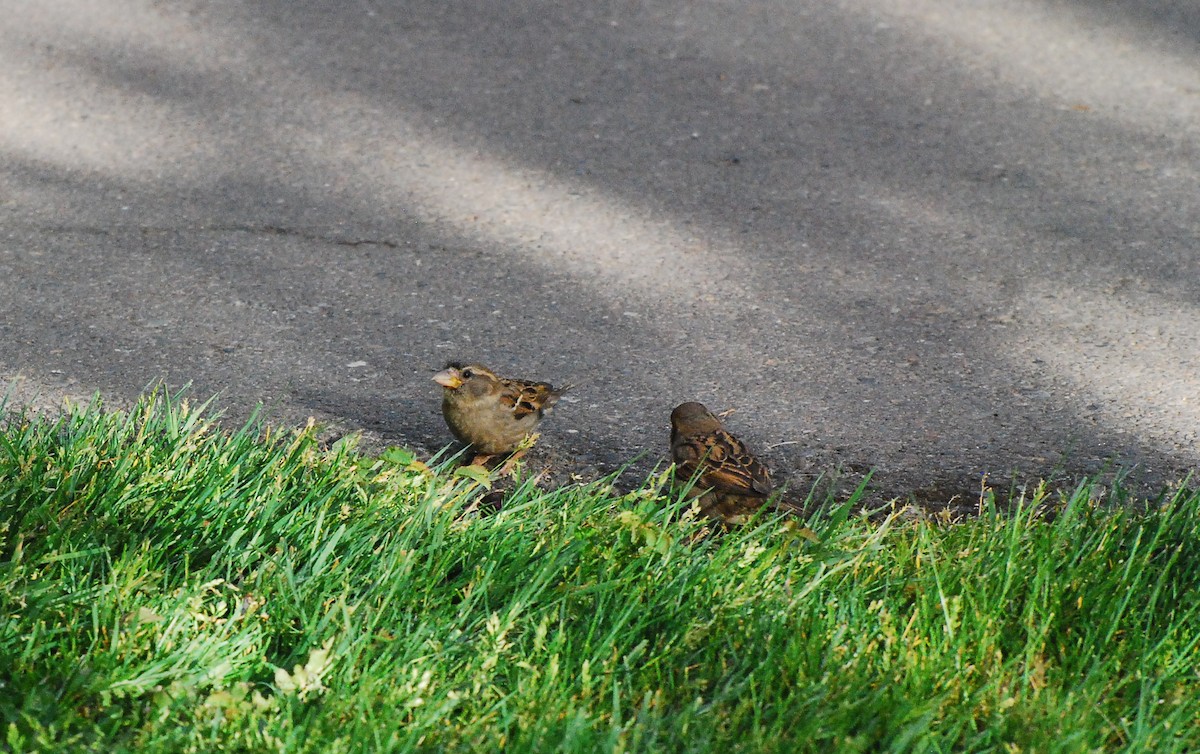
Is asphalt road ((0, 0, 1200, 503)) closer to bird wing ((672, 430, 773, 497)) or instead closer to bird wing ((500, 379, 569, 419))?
bird wing ((500, 379, 569, 419))

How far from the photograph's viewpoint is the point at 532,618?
3596 mm

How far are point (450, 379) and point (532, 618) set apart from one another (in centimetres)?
149

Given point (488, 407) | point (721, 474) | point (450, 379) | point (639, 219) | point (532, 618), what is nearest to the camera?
point (532, 618)

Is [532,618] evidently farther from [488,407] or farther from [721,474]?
[488,407]

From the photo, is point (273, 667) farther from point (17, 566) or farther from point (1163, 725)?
point (1163, 725)

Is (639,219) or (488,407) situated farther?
(639,219)

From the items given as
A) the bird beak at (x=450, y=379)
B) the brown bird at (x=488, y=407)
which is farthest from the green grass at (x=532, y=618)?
the bird beak at (x=450, y=379)

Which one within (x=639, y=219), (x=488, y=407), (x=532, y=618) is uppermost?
(x=639, y=219)

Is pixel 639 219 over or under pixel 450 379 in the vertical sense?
over

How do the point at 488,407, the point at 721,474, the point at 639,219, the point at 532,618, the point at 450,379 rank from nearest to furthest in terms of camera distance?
the point at 532,618
the point at 721,474
the point at 488,407
the point at 450,379
the point at 639,219

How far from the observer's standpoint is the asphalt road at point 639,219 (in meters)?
5.27

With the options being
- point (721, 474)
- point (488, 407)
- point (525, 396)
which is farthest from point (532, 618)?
point (525, 396)

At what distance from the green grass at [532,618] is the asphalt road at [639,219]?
84cm

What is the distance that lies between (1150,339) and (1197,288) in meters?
0.67
